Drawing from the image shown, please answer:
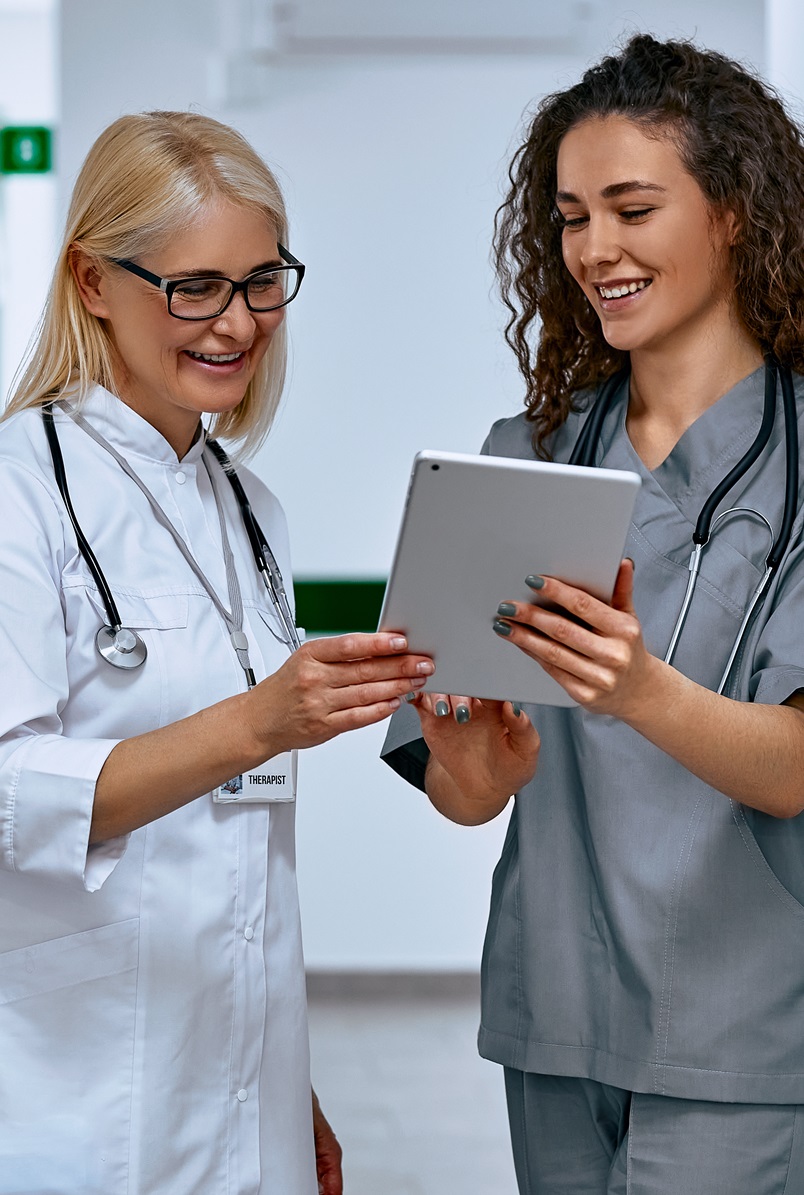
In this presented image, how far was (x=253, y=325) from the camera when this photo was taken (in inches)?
56.4

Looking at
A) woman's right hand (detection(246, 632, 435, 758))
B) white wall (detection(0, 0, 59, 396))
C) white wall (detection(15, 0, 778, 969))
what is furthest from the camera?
white wall (detection(0, 0, 59, 396))

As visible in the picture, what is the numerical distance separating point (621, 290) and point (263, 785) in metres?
0.70

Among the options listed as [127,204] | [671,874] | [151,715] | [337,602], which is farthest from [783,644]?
[337,602]

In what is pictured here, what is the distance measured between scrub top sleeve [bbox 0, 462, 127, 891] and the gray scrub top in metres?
0.50

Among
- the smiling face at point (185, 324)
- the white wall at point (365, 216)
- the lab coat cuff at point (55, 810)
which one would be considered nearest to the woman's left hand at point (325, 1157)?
the lab coat cuff at point (55, 810)

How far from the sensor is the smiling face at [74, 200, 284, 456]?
4.56ft

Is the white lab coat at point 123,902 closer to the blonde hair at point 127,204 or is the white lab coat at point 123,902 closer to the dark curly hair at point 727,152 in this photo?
the blonde hair at point 127,204

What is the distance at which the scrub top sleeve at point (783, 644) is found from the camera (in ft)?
4.42

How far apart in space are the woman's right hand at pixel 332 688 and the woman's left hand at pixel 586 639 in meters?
0.10

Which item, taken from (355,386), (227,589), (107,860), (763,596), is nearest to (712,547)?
(763,596)

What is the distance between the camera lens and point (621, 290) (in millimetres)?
1513

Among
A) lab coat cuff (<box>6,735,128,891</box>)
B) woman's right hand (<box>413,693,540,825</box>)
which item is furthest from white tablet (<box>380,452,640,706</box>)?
lab coat cuff (<box>6,735,128,891</box>)

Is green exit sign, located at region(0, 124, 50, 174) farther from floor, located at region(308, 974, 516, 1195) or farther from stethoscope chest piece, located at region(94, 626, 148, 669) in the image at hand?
stethoscope chest piece, located at region(94, 626, 148, 669)

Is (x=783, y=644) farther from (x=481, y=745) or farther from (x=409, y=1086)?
(x=409, y=1086)
